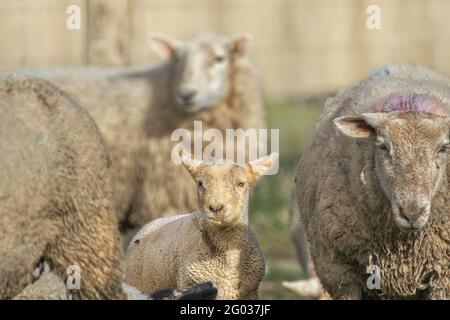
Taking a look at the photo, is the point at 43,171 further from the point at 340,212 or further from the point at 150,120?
the point at 150,120

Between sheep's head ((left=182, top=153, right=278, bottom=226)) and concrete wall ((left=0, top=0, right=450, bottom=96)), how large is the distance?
302 inches

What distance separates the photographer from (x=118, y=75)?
955cm

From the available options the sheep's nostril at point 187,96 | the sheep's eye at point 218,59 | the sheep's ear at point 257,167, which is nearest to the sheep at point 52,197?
the sheep's ear at point 257,167

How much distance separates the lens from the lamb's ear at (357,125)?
17.3ft

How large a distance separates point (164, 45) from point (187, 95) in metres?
0.72

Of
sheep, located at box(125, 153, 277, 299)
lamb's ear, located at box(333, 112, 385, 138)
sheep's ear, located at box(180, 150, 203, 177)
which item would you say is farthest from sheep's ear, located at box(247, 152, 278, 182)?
lamb's ear, located at box(333, 112, 385, 138)

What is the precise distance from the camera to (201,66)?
9.34 m

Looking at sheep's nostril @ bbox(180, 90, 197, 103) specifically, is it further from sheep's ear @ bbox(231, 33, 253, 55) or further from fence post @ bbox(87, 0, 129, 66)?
fence post @ bbox(87, 0, 129, 66)

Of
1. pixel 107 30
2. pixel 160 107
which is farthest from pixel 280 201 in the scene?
pixel 107 30

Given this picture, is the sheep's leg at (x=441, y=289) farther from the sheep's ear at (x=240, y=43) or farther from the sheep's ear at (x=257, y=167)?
the sheep's ear at (x=240, y=43)

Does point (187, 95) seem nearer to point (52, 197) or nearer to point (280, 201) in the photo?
point (280, 201)

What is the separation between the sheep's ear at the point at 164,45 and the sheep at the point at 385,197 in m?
3.92
